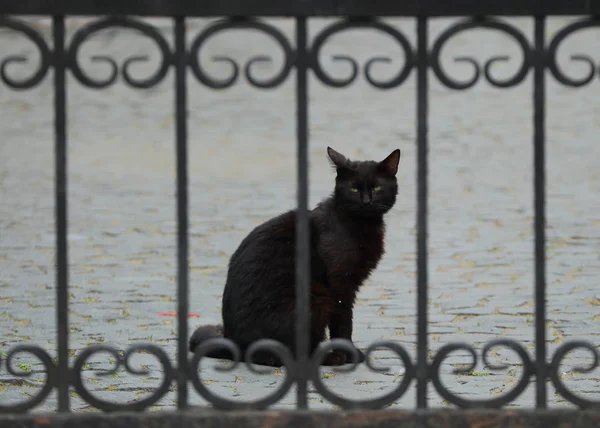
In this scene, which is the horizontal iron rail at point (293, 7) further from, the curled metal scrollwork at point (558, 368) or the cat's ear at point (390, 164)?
the cat's ear at point (390, 164)

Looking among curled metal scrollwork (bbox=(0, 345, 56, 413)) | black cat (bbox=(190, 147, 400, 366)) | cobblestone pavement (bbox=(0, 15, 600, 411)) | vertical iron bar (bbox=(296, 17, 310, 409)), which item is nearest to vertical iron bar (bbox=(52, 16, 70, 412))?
curled metal scrollwork (bbox=(0, 345, 56, 413))

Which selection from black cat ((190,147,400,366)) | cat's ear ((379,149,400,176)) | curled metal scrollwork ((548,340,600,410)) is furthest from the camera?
cat's ear ((379,149,400,176))

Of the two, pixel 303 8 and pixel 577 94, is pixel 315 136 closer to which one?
pixel 577 94

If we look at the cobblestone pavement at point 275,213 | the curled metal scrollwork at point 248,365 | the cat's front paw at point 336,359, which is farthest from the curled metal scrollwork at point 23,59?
the cat's front paw at point 336,359

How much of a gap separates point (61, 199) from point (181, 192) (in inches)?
13.0

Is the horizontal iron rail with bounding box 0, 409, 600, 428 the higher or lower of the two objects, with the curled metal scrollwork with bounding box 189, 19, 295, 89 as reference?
lower

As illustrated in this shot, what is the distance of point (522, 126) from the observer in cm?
1445

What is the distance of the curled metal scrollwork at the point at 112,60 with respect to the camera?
3.13 m

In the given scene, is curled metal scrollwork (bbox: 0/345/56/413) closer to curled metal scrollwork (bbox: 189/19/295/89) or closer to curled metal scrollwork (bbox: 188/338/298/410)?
curled metal scrollwork (bbox: 188/338/298/410)

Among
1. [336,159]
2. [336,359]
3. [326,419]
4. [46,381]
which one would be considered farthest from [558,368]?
[336,159]

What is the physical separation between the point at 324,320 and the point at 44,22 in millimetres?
20051

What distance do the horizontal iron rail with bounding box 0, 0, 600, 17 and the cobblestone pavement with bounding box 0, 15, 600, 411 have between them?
184cm

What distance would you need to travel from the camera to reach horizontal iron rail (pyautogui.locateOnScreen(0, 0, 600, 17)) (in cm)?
318

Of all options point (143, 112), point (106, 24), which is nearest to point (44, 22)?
point (143, 112)
